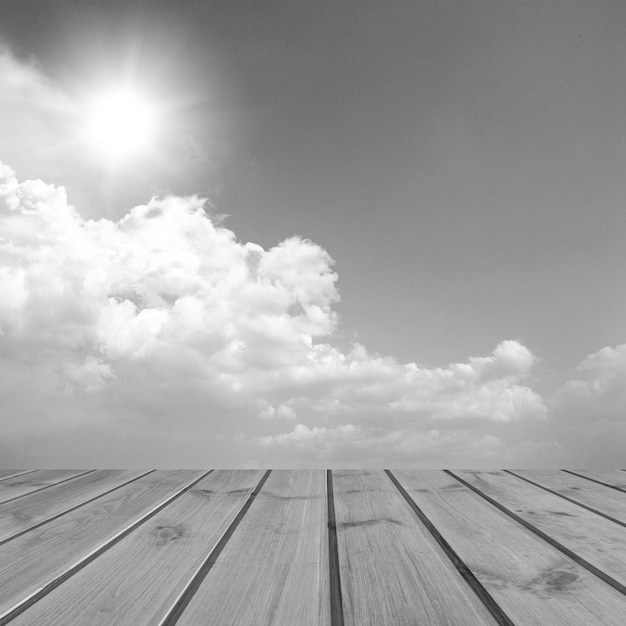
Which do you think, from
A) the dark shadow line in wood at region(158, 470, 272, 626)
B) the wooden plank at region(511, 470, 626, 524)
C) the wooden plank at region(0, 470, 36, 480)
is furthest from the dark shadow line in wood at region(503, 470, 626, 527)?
the wooden plank at region(0, 470, 36, 480)

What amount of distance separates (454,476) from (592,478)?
1.88 feet

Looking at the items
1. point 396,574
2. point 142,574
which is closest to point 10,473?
point 142,574

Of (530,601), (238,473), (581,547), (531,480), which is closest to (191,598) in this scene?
(530,601)

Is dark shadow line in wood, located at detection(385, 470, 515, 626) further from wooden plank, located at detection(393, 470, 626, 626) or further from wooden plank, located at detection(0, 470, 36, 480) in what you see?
wooden plank, located at detection(0, 470, 36, 480)

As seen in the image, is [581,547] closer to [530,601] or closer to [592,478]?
[530,601]

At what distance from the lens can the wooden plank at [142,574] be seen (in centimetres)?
76

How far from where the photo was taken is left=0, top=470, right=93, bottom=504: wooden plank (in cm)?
169

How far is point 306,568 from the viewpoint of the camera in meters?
0.92

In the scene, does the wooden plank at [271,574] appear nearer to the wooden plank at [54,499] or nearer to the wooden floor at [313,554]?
the wooden floor at [313,554]

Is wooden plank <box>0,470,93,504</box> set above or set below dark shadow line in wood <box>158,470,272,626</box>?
above

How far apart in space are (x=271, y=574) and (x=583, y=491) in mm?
1311

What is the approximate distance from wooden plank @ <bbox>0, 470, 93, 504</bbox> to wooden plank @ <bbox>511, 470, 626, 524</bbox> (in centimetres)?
183

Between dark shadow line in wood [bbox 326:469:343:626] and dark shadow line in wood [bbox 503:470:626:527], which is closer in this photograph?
dark shadow line in wood [bbox 326:469:343:626]

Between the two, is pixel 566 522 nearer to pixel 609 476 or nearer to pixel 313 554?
pixel 313 554
